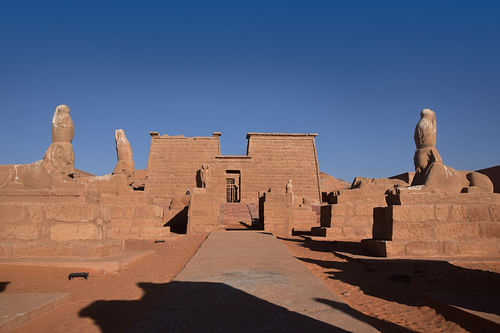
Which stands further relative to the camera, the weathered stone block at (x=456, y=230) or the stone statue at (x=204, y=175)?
the stone statue at (x=204, y=175)

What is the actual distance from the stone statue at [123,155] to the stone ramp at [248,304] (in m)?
9.08

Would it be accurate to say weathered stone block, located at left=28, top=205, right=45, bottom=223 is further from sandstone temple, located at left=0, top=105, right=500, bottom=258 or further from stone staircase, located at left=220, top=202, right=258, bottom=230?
stone staircase, located at left=220, top=202, right=258, bottom=230

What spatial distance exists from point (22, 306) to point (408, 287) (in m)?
4.19

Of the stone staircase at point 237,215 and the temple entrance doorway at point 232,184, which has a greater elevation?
the temple entrance doorway at point 232,184

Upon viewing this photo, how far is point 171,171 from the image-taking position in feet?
90.4

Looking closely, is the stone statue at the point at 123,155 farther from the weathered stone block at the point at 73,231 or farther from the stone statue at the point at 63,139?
the weathered stone block at the point at 73,231

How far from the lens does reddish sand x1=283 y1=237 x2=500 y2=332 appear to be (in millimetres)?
3145

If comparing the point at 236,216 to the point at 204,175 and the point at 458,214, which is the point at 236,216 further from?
the point at 458,214

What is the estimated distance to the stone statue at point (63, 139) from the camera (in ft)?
26.2

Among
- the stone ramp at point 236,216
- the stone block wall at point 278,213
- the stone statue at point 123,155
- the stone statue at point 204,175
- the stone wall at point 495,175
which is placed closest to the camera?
the stone block wall at point 278,213

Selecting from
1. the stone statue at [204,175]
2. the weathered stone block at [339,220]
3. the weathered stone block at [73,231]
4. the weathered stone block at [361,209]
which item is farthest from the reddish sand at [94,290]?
the stone statue at [204,175]

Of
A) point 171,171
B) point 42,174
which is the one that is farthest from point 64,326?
point 171,171

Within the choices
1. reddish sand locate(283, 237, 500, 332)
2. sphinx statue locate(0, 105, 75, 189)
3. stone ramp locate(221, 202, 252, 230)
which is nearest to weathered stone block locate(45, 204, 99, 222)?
sphinx statue locate(0, 105, 75, 189)

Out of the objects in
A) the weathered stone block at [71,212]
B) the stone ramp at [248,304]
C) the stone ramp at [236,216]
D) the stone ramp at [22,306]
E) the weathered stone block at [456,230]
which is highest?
the weathered stone block at [71,212]
